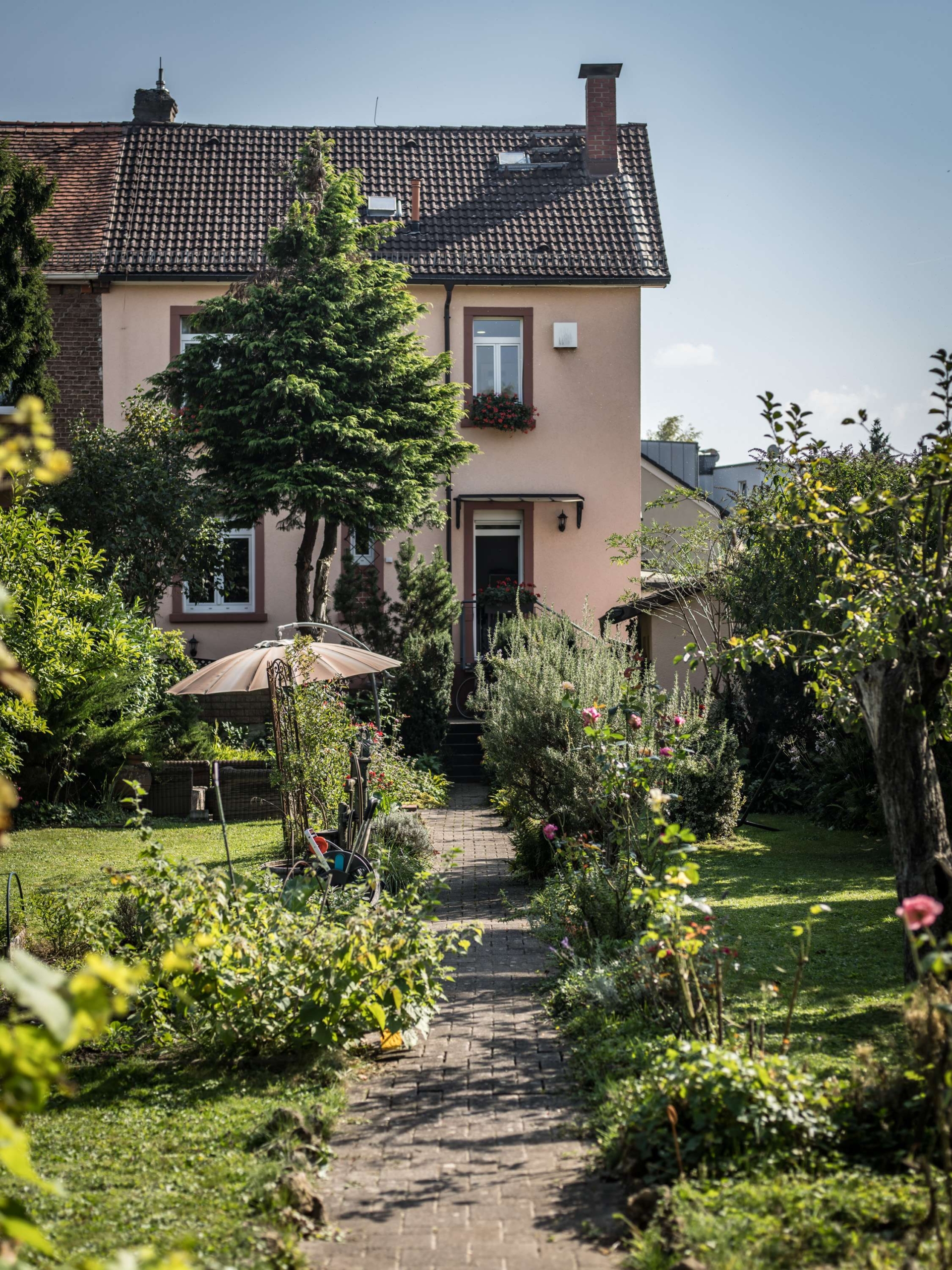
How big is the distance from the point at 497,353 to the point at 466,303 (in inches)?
37.1

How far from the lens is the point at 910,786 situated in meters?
5.38

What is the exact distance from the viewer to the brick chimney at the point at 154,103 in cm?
2064

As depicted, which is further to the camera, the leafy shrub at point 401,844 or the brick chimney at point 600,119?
the brick chimney at point 600,119

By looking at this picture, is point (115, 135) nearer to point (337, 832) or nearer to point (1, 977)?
→ point (337, 832)

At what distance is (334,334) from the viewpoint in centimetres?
1340

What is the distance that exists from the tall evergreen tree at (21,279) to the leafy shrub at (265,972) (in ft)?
35.8

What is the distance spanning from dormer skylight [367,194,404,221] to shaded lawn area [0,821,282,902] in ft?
37.6

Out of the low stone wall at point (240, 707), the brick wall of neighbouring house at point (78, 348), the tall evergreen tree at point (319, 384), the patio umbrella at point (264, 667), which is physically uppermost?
the brick wall of neighbouring house at point (78, 348)

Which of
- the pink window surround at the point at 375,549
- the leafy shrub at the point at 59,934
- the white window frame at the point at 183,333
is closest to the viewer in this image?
the leafy shrub at the point at 59,934

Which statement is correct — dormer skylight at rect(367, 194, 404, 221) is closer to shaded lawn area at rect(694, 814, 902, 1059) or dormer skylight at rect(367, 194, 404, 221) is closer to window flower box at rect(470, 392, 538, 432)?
window flower box at rect(470, 392, 538, 432)

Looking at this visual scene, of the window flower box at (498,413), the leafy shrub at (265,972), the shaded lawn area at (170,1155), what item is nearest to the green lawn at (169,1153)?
the shaded lawn area at (170,1155)

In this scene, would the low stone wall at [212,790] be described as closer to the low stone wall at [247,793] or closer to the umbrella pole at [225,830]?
the low stone wall at [247,793]

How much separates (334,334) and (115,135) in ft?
31.6

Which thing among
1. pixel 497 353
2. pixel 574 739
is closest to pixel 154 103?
pixel 497 353
